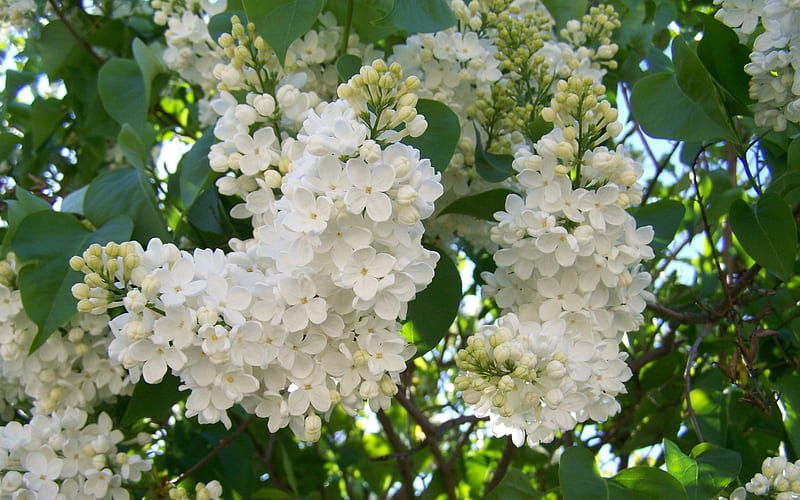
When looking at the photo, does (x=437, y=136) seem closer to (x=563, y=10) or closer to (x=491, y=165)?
(x=491, y=165)

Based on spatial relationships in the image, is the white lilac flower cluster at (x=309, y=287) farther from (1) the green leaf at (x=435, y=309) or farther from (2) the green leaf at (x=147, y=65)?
(2) the green leaf at (x=147, y=65)

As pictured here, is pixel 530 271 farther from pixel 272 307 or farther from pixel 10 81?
pixel 10 81

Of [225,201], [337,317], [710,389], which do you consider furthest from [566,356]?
[225,201]

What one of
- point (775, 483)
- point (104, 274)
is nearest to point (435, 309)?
point (104, 274)

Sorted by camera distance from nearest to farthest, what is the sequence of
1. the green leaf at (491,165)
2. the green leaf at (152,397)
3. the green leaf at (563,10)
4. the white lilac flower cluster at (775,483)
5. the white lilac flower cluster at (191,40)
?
the white lilac flower cluster at (775,483), the green leaf at (152,397), the green leaf at (491,165), the white lilac flower cluster at (191,40), the green leaf at (563,10)

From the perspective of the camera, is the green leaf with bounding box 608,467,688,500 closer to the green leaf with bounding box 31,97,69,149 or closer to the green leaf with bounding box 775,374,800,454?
the green leaf with bounding box 775,374,800,454

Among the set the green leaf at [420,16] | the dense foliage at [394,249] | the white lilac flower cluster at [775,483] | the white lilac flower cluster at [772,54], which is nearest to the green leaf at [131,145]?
the dense foliage at [394,249]
